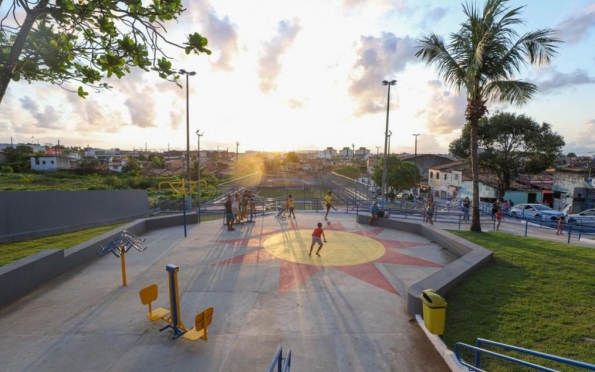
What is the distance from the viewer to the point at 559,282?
8.55 m

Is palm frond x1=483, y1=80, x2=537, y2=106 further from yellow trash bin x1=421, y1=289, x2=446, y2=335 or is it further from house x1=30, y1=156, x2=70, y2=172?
house x1=30, y1=156, x2=70, y2=172

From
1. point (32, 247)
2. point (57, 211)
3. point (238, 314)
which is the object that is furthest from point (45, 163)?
point (238, 314)

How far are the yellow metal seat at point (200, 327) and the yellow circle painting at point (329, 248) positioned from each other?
5314mm

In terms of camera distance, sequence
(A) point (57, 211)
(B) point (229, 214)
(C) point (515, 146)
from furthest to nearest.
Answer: (C) point (515, 146), (A) point (57, 211), (B) point (229, 214)

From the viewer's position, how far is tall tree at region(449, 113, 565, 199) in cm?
3147

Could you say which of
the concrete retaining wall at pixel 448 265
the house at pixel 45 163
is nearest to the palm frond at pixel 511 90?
the concrete retaining wall at pixel 448 265

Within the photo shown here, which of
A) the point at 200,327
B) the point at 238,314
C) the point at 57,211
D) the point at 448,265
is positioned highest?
the point at 448,265

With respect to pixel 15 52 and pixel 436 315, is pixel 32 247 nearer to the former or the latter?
pixel 15 52

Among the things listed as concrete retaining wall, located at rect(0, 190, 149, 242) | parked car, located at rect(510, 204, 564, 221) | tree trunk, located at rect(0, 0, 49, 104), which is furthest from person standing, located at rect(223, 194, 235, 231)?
parked car, located at rect(510, 204, 564, 221)

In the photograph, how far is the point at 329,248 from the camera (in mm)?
12961

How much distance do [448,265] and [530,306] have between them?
218 cm

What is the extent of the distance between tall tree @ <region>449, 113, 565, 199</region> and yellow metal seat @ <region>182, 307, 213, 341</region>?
1372 inches

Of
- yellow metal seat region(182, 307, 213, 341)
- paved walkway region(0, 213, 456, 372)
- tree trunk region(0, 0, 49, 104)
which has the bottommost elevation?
paved walkway region(0, 213, 456, 372)

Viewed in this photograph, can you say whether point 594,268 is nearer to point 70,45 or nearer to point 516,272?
point 516,272
